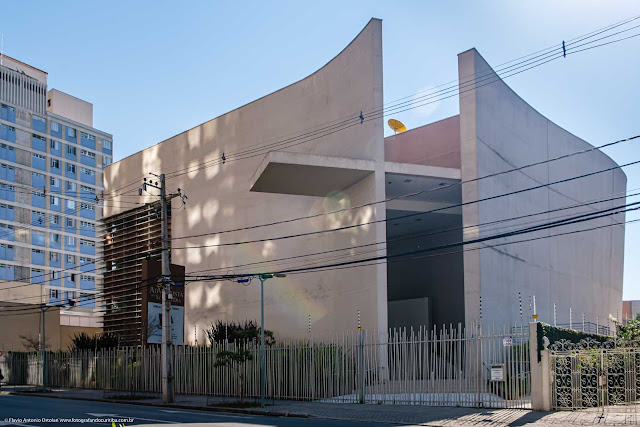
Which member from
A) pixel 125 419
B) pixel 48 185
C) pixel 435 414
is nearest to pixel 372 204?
pixel 435 414

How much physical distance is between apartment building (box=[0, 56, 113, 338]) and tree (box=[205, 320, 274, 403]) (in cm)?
4810

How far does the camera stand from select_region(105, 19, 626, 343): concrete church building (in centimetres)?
3212

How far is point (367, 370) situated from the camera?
24.8 meters

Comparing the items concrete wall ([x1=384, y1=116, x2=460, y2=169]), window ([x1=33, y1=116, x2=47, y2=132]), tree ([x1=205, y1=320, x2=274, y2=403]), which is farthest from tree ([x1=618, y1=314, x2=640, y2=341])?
window ([x1=33, y1=116, x2=47, y2=132])

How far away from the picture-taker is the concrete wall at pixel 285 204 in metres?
32.3

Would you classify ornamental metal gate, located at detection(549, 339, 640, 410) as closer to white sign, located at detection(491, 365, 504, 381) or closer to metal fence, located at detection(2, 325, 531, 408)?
metal fence, located at detection(2, 325, 531, 408)

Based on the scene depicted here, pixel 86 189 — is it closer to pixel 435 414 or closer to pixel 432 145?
pixel 432 145

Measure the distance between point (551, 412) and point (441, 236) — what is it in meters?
25.4

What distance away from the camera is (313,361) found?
26.4 metres

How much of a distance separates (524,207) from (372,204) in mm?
9955

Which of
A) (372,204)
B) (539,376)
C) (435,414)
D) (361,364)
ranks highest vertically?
(372,204)

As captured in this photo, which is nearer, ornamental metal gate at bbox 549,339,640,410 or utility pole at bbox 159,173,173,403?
ornamental metal gate at bbox 549,339,640,410

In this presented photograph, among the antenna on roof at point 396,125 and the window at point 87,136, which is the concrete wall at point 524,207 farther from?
the window at point 87,136

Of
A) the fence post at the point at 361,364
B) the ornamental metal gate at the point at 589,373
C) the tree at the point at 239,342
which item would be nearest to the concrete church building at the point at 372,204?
the tree at the point at 239,342
